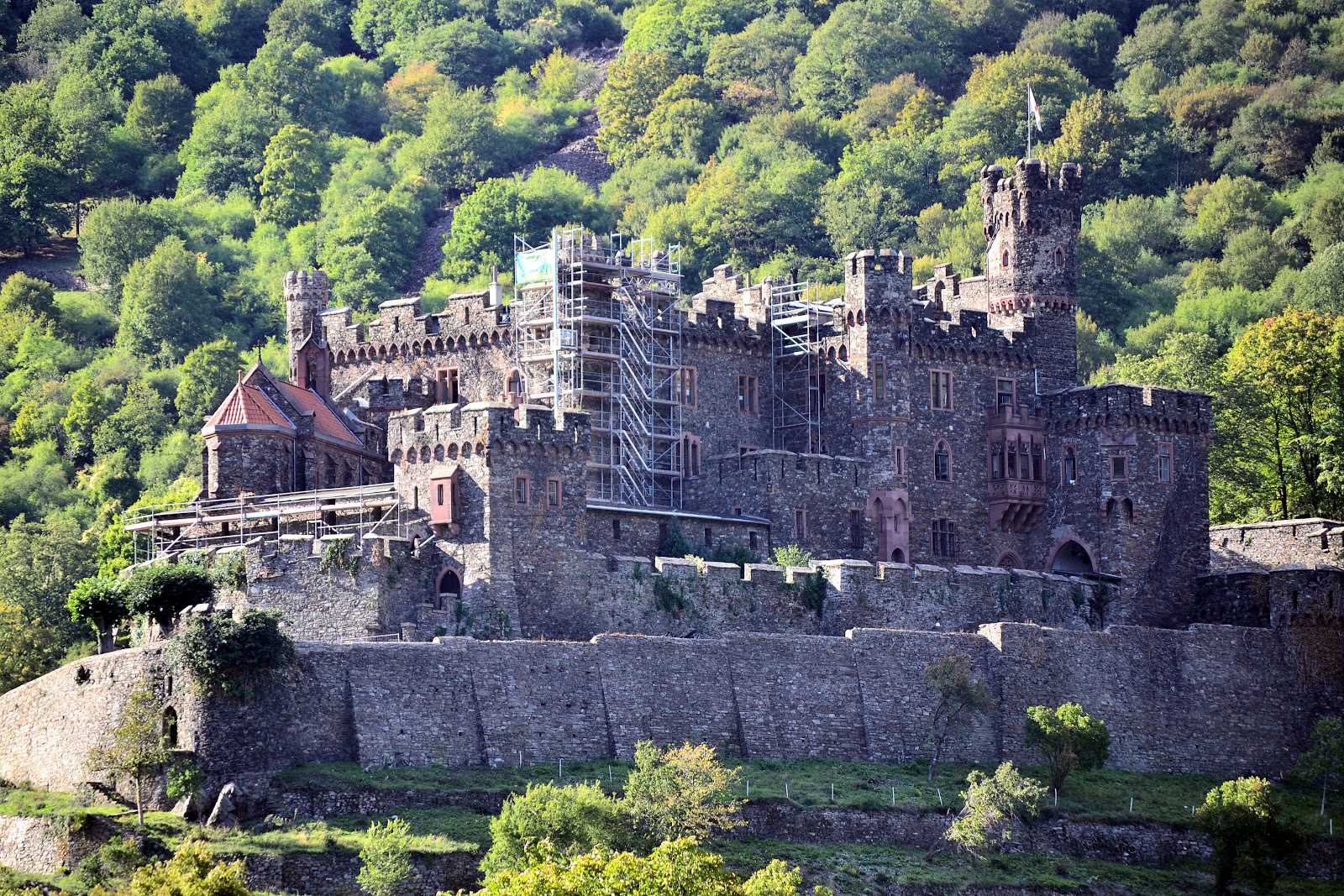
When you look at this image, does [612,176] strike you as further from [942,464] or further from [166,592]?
[166,592]

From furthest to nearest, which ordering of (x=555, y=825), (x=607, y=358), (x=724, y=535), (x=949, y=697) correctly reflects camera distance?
(x=607, y=358) → (x=724, y=535) → (x=949, y=697) → (x=555, y=825)

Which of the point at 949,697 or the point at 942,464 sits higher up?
the point at 942,464

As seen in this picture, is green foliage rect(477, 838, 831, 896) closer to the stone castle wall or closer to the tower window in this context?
the stone castle wall

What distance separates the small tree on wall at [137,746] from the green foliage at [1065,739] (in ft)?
85.4

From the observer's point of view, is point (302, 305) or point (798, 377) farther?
point (302, 305)

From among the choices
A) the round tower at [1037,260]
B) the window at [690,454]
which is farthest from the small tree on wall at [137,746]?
the round tower at [1037,260]

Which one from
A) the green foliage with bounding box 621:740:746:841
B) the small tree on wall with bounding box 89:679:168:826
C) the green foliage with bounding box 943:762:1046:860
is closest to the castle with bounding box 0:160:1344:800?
the small tree on wall with bounding box 89:679:168:826

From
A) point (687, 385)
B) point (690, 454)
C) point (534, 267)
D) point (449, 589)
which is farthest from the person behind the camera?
point (687, 385)

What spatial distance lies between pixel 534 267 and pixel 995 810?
2615cm

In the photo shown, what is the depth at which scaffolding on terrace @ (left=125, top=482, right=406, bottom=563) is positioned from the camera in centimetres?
8450

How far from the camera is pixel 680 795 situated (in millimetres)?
73000

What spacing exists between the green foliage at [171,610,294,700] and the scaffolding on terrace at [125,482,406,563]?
34.5 feet

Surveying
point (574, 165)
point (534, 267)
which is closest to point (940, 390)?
point (534, 267)

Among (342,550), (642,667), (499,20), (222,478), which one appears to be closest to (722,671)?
(642,667)
